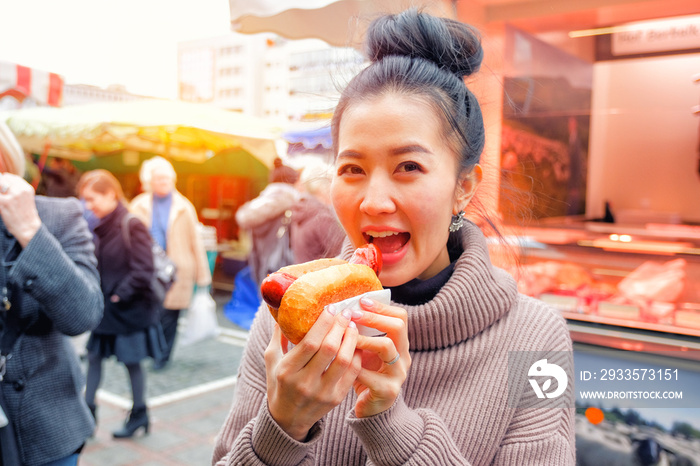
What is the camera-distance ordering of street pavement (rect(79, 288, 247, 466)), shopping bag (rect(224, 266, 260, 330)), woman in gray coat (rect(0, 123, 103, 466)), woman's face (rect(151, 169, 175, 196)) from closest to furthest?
woman in gray coat (rect(0, 123, 103, 466)), street pavement (rect(79, 288, 247, 466)), shopping bag (rect(224, 266, 260, 330)), woman's face (rect(151, 169, 175, 196))

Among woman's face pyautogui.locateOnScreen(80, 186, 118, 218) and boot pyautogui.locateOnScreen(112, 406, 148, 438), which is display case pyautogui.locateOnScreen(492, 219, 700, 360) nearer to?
boot pyautogui.locateOnScreen(112, 406, 148, 438)

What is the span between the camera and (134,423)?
482 cm

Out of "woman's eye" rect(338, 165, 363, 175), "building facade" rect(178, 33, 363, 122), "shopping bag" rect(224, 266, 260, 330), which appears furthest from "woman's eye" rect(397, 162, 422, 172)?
"building facade" rect(178, 33, 363, 122)

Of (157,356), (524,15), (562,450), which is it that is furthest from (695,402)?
(157,356)

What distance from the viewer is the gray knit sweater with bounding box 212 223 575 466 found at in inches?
52.6

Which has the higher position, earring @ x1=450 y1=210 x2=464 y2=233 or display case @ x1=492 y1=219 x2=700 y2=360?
earring @ x1=450 y1=210 x2=464 y2=233

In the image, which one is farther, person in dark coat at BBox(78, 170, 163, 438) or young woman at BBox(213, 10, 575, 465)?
person in dark coat at BBox(78, 170, 163, 438)

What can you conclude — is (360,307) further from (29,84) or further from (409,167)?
(29,84)

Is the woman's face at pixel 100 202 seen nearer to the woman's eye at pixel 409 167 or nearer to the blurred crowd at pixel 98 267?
the blurred crowd at pixel 98 267

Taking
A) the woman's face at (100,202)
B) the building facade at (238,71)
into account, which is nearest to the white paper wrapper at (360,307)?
the woman's face at (100,202)

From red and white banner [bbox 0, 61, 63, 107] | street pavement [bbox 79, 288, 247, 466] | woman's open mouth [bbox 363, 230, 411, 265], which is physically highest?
red and white banner [bbox 0, 61, 63, 107]

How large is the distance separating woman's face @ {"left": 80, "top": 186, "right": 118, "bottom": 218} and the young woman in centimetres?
415

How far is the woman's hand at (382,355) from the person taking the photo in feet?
3.61

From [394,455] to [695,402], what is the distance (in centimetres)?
266
